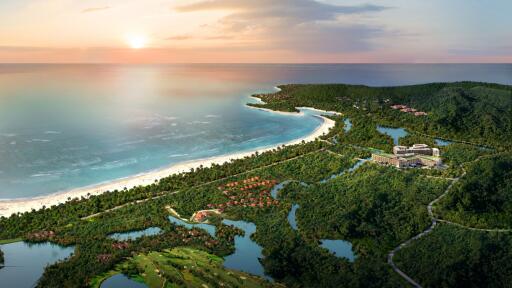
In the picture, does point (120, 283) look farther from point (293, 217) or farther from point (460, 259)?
point (460, 259)

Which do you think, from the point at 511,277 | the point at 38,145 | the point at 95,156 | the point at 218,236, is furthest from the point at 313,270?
the point at 38,145

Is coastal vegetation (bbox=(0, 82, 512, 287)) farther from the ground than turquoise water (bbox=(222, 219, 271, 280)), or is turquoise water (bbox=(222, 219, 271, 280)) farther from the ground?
coastal vegetation (bbox=(0, 82, 512, 287))

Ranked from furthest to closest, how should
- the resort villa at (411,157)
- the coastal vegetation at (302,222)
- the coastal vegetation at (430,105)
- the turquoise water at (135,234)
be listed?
the coastal vegetation at (430,105), the resort villa at (411,157), the turquoise water at (135,234), the coastal vegetation at (302,222)

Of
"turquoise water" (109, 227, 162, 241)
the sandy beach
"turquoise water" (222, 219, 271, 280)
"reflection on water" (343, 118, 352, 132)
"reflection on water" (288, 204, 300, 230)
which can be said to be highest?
"reflection on water" (343, 118, 352, 132)

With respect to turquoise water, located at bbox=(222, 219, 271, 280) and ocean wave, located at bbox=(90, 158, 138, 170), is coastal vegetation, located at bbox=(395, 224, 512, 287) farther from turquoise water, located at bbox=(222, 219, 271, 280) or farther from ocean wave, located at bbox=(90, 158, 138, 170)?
ocean wave, located at bbox=(90, 158, 138, 170)

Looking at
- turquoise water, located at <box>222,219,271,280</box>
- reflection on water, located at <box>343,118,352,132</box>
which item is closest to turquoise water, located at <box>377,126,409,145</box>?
reflection on water, located at <box>343,118,352,132</box>

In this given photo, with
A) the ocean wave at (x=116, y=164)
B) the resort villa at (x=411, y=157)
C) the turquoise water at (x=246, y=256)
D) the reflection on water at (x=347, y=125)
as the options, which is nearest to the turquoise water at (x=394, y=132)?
the reflection on water at (x=347, y=125)

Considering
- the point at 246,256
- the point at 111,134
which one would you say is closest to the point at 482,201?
the point at 246,256

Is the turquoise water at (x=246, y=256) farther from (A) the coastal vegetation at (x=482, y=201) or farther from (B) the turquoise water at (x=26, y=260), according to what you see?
(A) the coastal vegetation at (x=482, y=201)
